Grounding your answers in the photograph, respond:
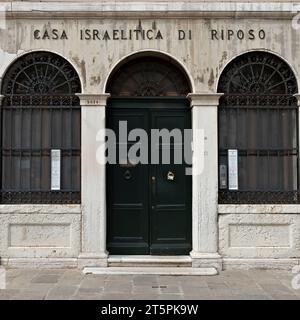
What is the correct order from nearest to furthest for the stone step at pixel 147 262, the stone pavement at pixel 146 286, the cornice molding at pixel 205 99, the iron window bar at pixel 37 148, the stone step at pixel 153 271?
the stone pavement at pixel 146 286, the stone step at pixel 153 271, the stone step at pixel 147 262, the cornice molding at pixel 205 99, the iron window bar at pixel 37 148

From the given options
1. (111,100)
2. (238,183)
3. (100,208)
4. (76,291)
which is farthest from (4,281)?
(238,183)

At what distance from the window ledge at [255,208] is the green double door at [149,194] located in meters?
0.63

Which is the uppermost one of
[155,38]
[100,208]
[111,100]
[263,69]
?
[155,38]

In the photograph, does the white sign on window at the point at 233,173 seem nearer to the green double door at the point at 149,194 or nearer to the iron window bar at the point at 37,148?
the green double door at the point at 149,194

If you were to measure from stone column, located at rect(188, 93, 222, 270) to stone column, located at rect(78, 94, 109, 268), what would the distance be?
1.53 m

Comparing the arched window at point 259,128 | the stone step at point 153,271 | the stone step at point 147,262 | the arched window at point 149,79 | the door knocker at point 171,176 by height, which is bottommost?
the stone step at point 153,271

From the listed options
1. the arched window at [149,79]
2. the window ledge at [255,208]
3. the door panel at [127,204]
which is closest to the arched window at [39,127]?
the door panel at [127,204]

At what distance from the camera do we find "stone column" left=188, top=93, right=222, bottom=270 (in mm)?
7496

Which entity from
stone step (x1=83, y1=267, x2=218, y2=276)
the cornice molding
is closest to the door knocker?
the cornice molding

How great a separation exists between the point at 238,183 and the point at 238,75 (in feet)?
6.12

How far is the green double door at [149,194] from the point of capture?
775 centimetres

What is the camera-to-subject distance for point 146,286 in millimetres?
6496
